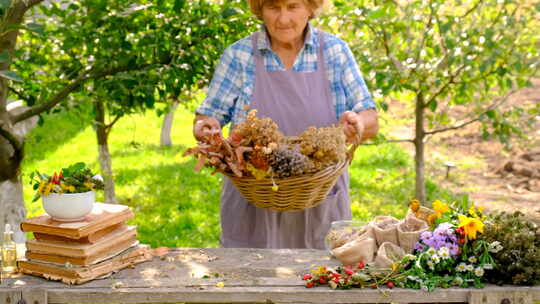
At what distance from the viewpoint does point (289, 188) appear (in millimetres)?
2449

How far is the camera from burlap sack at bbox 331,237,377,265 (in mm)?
2383

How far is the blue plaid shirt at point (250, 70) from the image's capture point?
3.02m

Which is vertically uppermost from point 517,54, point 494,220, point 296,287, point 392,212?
point 517,54

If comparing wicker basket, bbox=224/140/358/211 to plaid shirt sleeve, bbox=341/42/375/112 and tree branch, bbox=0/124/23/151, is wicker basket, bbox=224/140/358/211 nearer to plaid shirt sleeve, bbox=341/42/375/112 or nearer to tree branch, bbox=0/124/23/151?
plaid shirt sleeve, bbox=341/42/375/112

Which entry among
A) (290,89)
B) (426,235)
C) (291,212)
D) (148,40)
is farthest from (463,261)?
(148,40)

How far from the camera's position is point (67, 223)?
2.35 m

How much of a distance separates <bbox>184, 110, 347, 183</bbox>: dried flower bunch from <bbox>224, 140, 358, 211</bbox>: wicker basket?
2cm

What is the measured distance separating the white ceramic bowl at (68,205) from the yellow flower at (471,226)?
1271 mm

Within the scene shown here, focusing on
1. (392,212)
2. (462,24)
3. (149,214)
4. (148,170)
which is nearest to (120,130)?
(148,170)

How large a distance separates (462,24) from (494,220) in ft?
10.3

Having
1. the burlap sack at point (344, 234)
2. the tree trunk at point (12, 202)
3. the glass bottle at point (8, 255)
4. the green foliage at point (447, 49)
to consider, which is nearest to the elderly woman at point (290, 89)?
the burlap sack at point (344, 234)

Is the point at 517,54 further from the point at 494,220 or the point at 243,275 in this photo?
the point at 243,275

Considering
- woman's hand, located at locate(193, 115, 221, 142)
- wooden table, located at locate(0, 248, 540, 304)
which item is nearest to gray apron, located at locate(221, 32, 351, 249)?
woman's hand, located at locate(193, 115, 221, 142)

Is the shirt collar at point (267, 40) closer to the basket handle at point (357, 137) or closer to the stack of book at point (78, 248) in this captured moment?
the basket handle at point (357, 137)
